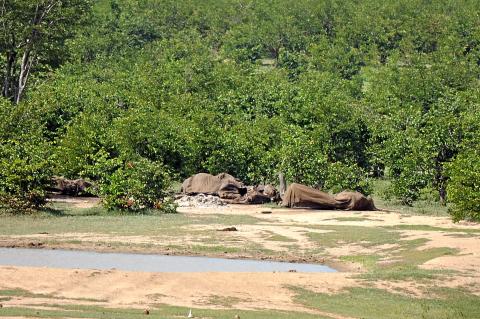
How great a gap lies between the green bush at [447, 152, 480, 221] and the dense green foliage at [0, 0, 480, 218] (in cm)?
8

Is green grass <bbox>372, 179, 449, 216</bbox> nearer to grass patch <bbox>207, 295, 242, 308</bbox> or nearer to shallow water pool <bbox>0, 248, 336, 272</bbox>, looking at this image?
shallow water pool <bbox>0, 248, 336, 272</bbox>

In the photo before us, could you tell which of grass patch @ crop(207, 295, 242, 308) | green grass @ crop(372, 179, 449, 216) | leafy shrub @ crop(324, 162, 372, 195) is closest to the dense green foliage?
leafy shrub @ crop(324, 162, 372, 195)

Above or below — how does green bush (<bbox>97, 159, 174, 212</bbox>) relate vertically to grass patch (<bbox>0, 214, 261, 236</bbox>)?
above

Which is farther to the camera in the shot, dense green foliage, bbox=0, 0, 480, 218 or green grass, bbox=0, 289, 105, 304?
dense green foliage, bbox=0, 0, 480, 218

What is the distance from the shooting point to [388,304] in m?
24.9

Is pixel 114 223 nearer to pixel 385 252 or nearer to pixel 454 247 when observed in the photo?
pixel 385 252

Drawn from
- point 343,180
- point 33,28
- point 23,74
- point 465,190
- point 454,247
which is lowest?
point 454,247

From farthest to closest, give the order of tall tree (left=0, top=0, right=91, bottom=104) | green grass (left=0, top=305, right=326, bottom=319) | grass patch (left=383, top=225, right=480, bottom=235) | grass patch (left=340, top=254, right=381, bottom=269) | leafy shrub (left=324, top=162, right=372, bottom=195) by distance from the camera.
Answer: tall tree (left=0, top=0, right=91, bottom=104), leafy shrub (left=324, top=162, right=372, bottom=195), grass patch (left=383, top=225, right=480, bottom=235), grass patch (left=340, top=254, right=381, bottom=269), green grass (left=0, top=305, right=326, bottom=319)

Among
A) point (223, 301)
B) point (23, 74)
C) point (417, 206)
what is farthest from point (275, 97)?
point (223, 301)

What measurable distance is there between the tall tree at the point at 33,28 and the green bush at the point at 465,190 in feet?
110

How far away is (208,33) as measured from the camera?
13125cm

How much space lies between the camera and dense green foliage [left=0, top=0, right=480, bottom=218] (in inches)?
2112

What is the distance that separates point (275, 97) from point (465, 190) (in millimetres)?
39668

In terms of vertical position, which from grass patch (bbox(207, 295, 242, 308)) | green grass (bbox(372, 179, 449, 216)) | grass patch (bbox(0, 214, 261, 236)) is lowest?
grass patch (bbox(207, 295, 242, 308))
